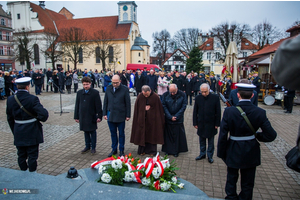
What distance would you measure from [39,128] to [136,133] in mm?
2455

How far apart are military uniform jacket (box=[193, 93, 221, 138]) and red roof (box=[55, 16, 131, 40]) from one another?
56848 mm

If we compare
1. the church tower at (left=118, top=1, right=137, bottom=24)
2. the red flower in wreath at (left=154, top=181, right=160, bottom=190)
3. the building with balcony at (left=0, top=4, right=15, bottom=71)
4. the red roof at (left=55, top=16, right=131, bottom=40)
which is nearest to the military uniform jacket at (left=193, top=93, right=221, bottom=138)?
the red flower in wreath at (left=154, top=181, right=160, bottom=190)

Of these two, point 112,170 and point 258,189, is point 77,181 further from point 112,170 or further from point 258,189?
point 258,189

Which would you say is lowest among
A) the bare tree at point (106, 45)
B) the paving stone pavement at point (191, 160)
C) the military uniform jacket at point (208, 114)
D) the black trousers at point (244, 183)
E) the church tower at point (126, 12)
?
Answer: the paving stone pavement at point (191, 160)

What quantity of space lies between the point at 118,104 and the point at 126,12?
204 feet

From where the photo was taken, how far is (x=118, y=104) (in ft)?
18.9

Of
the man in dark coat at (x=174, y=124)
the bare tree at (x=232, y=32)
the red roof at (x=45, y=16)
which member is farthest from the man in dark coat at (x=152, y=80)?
the red roof at (x=45, y=16)

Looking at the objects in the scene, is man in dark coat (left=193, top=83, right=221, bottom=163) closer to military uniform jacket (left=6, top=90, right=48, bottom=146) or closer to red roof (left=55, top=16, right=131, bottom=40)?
military uniform jacket (left=6, top=90, right=48, bottom=146)

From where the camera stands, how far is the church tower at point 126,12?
62094 mm

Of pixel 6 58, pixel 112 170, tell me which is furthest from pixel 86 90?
pixel 6 58

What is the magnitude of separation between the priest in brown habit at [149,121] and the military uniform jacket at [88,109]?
1.09 metres

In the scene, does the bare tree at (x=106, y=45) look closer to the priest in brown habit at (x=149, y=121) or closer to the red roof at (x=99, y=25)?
the red roof at (x=99, y=25)

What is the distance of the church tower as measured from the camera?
62.1 meters

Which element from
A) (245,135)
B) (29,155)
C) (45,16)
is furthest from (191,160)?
(45,16)
